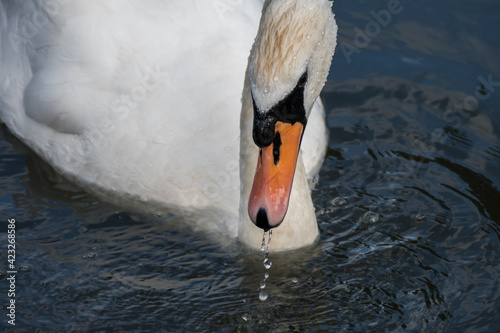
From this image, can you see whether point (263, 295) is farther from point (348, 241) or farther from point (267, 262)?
point (348, 241)

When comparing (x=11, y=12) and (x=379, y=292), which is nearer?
(x=379, y=292)

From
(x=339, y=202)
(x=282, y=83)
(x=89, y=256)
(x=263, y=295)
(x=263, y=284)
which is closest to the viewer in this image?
(x=282, y=83)

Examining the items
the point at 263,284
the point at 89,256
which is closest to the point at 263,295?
the point at 263,284

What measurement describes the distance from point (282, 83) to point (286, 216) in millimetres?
1505

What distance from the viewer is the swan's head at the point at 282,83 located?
5.12m

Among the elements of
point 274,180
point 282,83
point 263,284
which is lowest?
point 263,284

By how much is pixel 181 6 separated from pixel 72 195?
6.02 ft

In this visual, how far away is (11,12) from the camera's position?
25.7ft

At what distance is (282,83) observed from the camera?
16.7 feet

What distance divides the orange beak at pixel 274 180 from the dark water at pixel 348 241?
0.85 metres

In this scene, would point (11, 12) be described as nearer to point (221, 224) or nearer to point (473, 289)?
point (221, 224)

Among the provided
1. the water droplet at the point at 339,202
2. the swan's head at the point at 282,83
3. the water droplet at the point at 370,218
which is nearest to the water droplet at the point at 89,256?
the swan's head at the point at 282,83

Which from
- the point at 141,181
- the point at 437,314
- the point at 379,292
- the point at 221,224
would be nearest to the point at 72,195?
the point at 141,181

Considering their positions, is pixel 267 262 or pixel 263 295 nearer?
pixel 263 295
